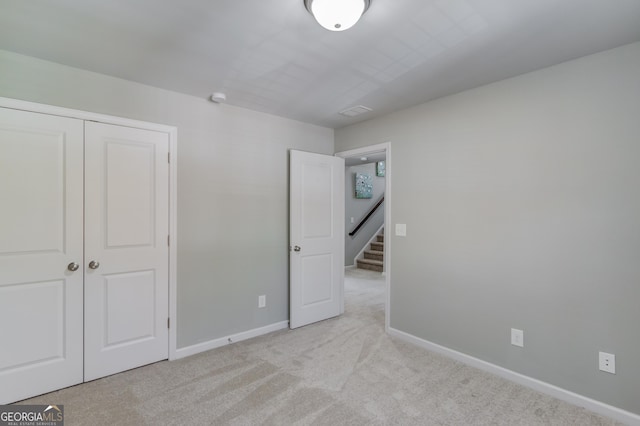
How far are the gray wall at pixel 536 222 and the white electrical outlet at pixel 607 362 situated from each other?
3 centimetres

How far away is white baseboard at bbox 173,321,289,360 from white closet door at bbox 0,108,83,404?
77 cm

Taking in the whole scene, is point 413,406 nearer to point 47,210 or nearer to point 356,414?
point 356,414

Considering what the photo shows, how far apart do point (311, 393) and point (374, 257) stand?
5.06 metres

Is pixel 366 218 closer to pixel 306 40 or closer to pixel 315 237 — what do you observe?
pixel 315 237

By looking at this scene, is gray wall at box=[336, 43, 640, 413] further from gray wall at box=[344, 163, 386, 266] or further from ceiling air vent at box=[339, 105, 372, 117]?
gray wall at box=[344, 163, 386, 266]

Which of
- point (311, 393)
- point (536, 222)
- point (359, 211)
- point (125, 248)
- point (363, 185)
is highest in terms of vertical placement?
point (363, 185)

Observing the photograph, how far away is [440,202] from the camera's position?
297 cm

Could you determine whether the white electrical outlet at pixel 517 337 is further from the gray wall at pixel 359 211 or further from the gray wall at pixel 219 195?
the gray wall at pixel 359 211

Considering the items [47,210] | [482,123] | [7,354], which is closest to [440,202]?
[482,123]

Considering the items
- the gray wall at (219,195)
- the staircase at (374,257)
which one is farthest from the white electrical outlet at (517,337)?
the staircase at (374,257)

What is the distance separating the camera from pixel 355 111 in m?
3.27

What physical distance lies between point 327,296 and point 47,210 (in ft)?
9.21

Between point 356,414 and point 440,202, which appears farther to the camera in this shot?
point 440,202

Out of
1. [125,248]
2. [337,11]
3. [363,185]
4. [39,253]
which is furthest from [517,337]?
[363,185]
